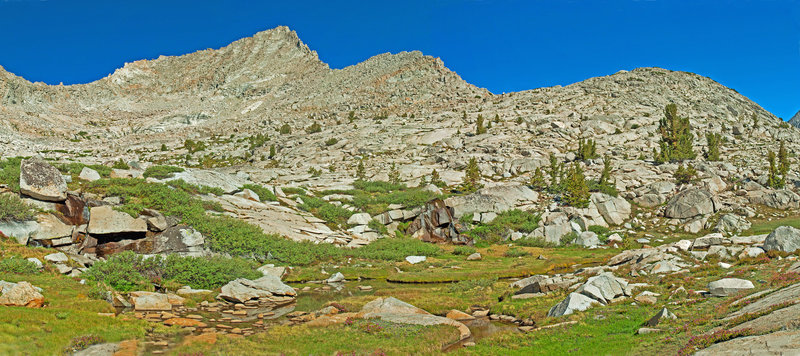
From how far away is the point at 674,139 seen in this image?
79.7 meters

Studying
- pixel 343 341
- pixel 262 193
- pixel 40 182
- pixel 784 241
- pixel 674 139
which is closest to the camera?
pixel 343 341

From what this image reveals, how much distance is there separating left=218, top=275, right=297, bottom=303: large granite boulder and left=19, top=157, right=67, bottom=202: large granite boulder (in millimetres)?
16784

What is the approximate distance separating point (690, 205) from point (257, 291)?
5670 cm

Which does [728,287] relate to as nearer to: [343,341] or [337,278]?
[343,341]

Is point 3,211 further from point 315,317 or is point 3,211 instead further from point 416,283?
point 416,283

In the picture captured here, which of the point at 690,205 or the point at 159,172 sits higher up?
the point at 159,172

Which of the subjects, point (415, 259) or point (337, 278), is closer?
point (337, 278)

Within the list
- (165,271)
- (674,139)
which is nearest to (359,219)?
(165,271)

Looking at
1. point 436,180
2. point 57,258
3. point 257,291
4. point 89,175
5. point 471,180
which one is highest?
point 436,180

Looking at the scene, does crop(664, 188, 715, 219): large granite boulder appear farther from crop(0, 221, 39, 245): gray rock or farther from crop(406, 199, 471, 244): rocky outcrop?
crop(0, 221, 39, 245): gray rock

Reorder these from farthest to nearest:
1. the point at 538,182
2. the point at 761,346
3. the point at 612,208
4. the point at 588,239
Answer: the point at 538,182 → the point at 612,208 → the point at 588,239 → the point at 761,346

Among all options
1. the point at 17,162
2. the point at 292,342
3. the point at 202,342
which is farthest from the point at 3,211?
the point at 292,342

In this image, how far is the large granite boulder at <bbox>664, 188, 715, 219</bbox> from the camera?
180ft

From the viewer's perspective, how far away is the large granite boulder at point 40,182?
97.5 ft
